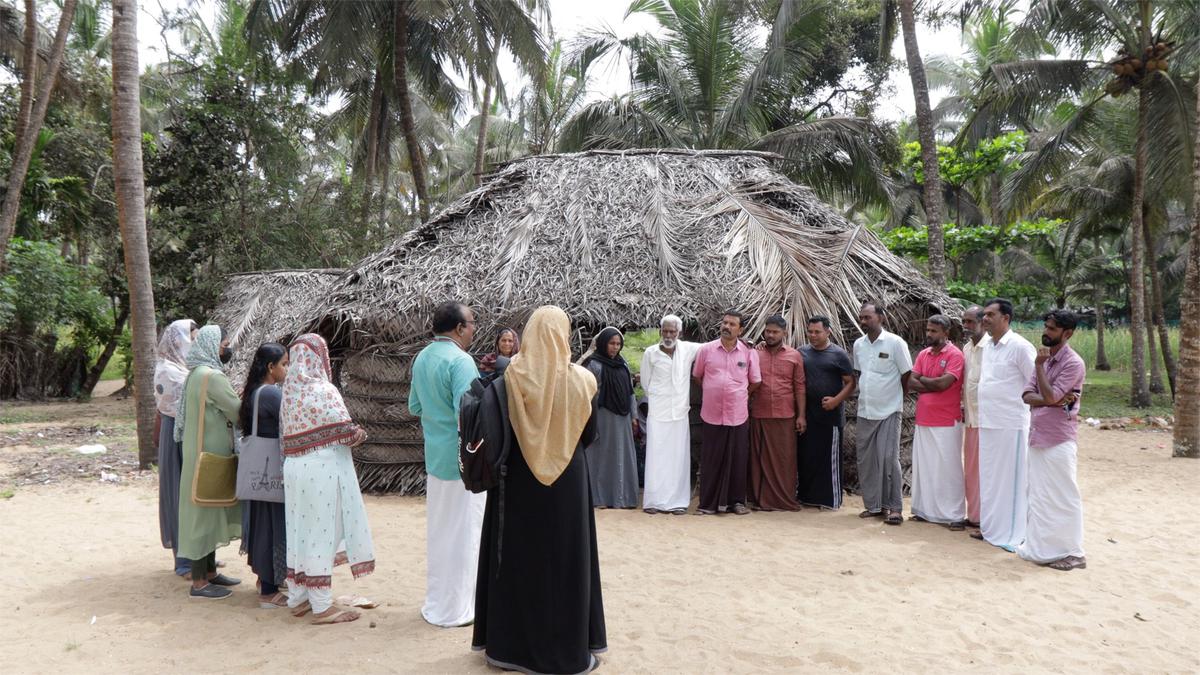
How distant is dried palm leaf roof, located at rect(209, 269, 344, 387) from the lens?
12062mm

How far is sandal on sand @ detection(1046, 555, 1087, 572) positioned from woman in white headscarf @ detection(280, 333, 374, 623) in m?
4.29

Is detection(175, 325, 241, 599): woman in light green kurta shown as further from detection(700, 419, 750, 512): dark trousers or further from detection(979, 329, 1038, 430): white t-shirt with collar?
detection(979, 329, 1038, 430): white t-shirt with collar

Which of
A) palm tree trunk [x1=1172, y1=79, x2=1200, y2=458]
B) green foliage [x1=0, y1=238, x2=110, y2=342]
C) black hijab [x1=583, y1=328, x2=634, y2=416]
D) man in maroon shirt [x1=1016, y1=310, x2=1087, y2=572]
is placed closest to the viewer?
man in maroon shirt [x1=1016, y1=310, x2=1087, y2=572]

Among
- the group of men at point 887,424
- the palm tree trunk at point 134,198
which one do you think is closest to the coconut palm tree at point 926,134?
the group of men at point 887,424

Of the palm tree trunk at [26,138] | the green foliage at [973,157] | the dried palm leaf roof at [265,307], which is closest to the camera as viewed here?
the palm tree trunk at [26,138]

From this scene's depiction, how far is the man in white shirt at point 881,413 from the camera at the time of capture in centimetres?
650

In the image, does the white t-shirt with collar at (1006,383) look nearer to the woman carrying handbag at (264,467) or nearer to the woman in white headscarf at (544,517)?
the woman in white headscarf at (544,517)

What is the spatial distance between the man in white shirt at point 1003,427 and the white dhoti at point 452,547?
12.1ft

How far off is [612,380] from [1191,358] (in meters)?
6.97

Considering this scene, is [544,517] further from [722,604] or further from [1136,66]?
[1136,66]

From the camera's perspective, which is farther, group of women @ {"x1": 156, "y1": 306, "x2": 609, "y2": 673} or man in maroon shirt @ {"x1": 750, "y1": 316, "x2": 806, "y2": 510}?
man in maroon shirt @ {"x1": 750, "y1": 316, "x2": 806, "y2": 510}

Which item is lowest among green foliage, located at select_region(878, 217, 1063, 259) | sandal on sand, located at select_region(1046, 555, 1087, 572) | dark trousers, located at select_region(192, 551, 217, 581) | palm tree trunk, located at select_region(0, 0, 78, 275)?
sandal on sand, located at select_region(1046, 555, 1087, 572)

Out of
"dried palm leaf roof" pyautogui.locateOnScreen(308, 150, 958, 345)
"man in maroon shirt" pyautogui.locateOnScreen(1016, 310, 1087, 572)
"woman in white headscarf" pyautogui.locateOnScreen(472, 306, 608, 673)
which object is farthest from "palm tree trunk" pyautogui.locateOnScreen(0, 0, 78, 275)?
"man in maroon shirt" pyautogui.locateOnScreen(1016, 310, 1087, 572)

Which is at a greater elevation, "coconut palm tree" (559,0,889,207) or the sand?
"coconut palm tree" (559,0,889,207)
